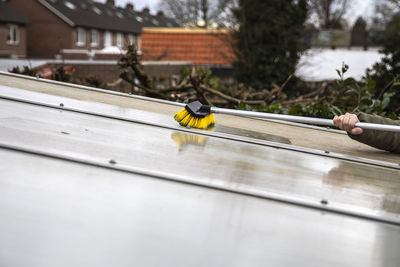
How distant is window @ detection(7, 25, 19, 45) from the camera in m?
33.7

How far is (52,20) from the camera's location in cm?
3775

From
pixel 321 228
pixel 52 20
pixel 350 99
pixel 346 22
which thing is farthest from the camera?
pixel 346 22

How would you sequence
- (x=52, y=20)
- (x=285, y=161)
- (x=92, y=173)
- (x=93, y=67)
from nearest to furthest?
1. (x=92, y=173)
2. (x=285, y=161)
3. (x=93, y=67)
4. (x=52, y=20)

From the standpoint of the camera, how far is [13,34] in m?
34.3

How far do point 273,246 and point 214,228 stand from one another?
0.19 meters

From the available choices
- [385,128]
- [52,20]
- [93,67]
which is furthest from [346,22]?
[385,128]

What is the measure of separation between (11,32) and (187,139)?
1371 inches

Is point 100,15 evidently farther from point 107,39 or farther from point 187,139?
point 187,139

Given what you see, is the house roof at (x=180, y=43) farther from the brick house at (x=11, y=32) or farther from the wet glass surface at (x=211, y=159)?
the brick house at (x=11, y=32)

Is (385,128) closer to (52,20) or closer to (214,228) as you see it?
(214,228)

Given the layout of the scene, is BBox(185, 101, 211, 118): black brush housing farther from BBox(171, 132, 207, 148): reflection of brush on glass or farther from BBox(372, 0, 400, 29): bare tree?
BBox(372, 0, 400, 29): bare tree

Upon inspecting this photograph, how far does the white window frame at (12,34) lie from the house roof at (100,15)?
400 cm

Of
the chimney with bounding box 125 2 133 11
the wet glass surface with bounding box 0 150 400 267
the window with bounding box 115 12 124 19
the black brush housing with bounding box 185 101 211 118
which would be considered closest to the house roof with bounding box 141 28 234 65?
the black brush housing with bounding box 185 101 211 118

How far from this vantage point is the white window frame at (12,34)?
1327 inches
